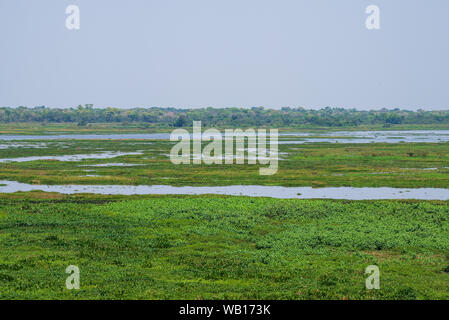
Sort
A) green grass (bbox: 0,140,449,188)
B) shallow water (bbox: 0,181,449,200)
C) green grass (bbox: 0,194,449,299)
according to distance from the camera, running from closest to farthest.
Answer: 1. green grass (bbox: 0,194,449,299)
2. shallow water (bbox: 0,181,449,200)
3. green grass (bbox: 0,140,449,188)

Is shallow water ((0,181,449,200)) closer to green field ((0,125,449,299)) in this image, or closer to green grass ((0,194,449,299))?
green field ((0,125,449,299))

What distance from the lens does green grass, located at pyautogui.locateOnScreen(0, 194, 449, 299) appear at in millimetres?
17219

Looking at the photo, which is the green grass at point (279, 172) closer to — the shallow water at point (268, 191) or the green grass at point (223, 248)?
the shallow water at point (268, 191)

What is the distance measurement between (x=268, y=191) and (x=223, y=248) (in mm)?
18540

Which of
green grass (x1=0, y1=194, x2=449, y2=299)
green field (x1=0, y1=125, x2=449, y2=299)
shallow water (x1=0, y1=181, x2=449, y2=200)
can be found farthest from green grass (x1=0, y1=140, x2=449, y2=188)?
green grass (x1=0, y1=194, x2=449, y2=299)

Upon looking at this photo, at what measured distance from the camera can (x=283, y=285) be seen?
17641mm

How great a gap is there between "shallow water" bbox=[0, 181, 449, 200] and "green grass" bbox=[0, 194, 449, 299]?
4.60 metres

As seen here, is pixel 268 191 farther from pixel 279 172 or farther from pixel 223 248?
pixel 223 248

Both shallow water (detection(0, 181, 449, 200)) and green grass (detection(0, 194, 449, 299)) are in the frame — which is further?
shallow water (detection(0, 181, 449, 200))

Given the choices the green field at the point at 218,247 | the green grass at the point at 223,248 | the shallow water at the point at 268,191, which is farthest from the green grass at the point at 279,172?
the green grass at the point at 223,248

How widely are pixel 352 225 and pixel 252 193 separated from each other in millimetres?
13861

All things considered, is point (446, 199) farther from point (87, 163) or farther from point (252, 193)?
point (87, 163)
